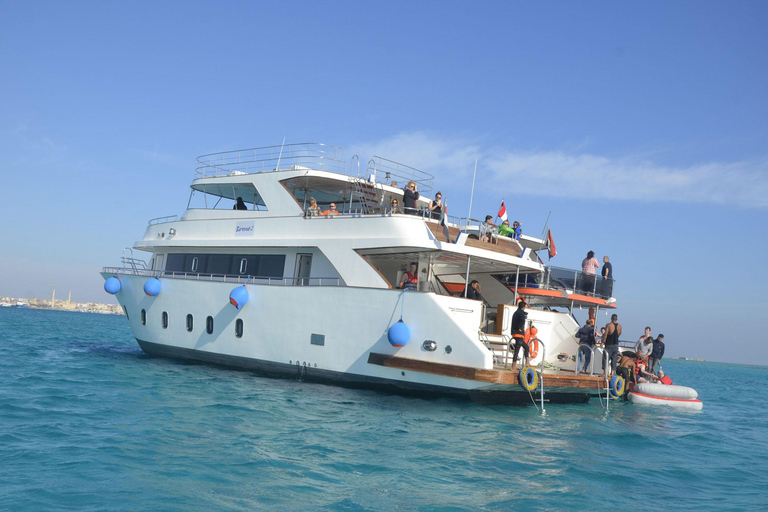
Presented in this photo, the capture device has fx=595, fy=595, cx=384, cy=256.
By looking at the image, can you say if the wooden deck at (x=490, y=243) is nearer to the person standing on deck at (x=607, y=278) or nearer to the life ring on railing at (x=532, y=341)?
the life ring on railing at (x=532, y=341)

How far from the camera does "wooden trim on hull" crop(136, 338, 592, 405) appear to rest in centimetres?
1203

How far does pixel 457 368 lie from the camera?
1131 cm

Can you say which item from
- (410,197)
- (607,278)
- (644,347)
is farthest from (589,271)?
(410,197)

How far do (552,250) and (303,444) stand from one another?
35.3 feet

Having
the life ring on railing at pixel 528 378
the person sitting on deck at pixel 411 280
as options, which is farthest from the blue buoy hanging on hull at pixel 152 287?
the life ring on railing at pixel 528 378

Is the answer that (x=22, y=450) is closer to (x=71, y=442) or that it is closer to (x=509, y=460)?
(x=71, y=442)

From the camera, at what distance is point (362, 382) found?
1295cm

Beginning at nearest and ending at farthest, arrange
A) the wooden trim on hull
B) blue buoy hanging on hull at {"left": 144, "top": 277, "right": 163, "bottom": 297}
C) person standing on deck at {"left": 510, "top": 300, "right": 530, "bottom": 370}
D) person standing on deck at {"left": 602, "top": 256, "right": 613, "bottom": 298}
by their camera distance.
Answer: the wooden trim on hull, person standing on deck at {"left": 510, "top": 300, "right": 530, "bottom": 370}, blue buoy hanging on hull at {"left": 144, "top": 277, "right": 163, "bottom": 297}, person standing on deck at {"left": 602, "top": 256, "right": 613, "bottom": 298}

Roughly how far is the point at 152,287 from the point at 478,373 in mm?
10168

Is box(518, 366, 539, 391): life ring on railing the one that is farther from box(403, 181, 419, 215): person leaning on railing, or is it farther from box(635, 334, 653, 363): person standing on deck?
box(635, 334, 653, 363): person standing on deck

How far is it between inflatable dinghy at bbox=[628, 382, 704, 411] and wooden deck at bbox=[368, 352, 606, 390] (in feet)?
11.7

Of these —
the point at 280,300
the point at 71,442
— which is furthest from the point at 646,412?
the point at 71,442

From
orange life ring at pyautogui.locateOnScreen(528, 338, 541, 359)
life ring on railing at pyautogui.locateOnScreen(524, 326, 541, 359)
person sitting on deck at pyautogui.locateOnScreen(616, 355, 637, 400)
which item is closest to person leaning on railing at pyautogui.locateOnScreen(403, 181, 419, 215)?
life ring on railing at pyautogui.locateOnScreen(524, 326, 541, 359)

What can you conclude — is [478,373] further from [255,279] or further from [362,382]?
[255,279]
